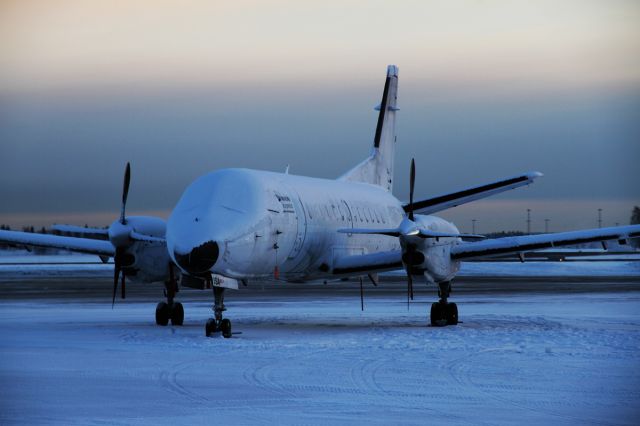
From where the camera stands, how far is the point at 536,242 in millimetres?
21344

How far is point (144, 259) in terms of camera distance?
2120 centimetres

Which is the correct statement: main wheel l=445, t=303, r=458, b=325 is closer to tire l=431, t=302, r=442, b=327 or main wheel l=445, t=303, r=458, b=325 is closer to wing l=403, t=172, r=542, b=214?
tire l=431, t=302, r=442, b=327

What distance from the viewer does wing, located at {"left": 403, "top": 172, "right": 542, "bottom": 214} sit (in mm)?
24672

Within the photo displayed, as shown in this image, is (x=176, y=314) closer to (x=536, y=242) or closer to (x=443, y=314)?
(x=443, y=314)

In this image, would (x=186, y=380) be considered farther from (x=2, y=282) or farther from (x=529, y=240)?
(x=2, y=282)

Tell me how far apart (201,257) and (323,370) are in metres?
5.02

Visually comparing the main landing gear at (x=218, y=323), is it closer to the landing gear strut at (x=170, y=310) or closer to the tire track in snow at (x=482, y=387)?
the landing gear strut at (x=170, y=310)

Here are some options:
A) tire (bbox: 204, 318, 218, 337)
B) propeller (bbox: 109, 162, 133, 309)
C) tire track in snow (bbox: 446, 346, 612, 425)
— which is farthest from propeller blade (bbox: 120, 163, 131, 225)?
tire track in snow (bbox: 446, 346, 612, 425)

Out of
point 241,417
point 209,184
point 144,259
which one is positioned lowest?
point 241,417

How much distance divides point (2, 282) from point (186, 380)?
33.6 metres

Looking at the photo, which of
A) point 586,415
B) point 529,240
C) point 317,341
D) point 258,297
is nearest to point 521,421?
point 586,415

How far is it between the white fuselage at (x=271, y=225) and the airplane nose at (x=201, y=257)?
24mm

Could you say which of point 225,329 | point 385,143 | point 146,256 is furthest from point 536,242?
point 385,143

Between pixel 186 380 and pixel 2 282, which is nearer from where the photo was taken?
pixel 186 380
